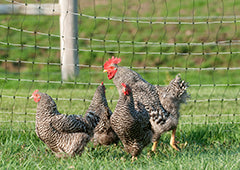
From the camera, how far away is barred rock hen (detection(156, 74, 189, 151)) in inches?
192

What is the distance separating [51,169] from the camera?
391 cm

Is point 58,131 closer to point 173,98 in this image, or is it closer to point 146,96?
point 146,96

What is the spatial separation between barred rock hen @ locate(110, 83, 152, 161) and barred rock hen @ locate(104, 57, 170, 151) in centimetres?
32

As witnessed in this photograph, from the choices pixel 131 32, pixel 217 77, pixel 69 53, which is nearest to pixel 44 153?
pixel 69 53

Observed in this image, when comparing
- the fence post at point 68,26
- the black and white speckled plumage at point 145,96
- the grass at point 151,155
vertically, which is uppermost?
the fence post at point 68,26

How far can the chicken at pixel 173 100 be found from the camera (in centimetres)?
487

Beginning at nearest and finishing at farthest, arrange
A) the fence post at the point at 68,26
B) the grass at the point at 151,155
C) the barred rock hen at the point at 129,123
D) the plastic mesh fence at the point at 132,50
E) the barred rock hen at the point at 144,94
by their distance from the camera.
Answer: the grass at the point at 151,155 < the barred rock hen at the point at 129,123 < the barred rock hen at the point at 144,94 < the fence post at the point at 68,26 < the plastic mesh fence at the point at 132,50

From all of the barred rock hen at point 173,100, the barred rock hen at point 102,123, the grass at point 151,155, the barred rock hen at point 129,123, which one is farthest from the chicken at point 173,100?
the barred rock hen at point 102,123

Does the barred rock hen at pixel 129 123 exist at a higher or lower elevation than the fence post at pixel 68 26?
lower

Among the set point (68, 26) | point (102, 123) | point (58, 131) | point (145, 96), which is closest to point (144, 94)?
point (145, 96)

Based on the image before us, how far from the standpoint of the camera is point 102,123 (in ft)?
15.8

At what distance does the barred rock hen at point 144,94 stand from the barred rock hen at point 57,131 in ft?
2.56

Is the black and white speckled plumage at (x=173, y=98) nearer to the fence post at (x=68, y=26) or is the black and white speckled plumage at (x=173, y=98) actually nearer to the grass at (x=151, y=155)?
the grass at (x=151, y=155)

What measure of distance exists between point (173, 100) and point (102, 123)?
954mm
